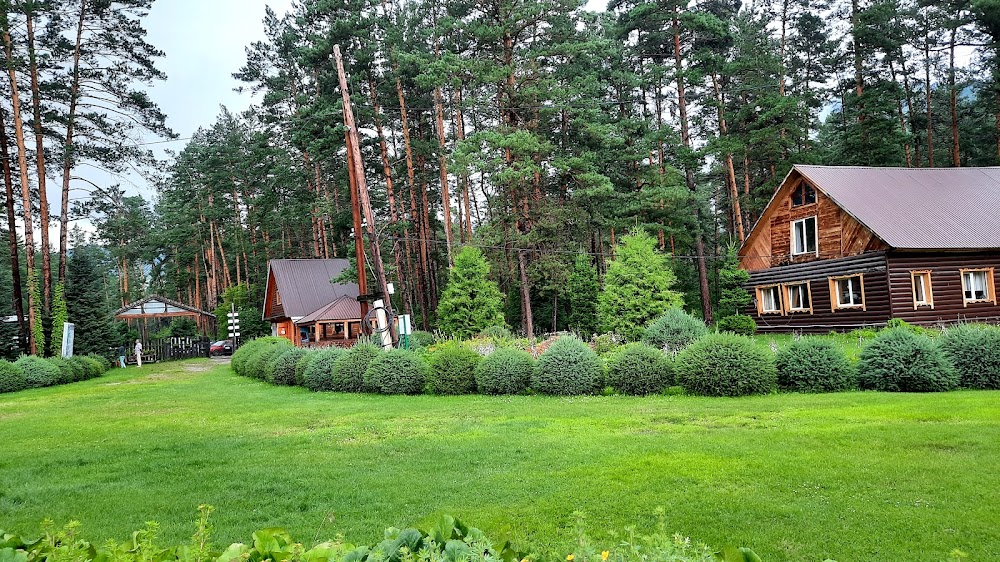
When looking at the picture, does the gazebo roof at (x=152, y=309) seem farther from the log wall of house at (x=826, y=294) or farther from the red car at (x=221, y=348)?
the log wall of house at (x=826, y=294)

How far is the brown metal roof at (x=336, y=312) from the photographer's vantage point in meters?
32.7

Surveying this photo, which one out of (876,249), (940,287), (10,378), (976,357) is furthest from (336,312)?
(976,357)

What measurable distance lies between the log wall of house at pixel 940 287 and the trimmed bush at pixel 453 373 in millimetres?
14930

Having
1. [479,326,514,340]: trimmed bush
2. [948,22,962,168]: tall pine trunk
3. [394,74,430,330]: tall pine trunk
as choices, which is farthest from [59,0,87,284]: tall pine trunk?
[948,22,962,168]: tall pine trunk

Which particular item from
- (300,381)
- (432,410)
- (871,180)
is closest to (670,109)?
(871,180)

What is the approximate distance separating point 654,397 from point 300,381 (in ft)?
32.6

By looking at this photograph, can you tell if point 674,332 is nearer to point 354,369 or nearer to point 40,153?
point 354,369

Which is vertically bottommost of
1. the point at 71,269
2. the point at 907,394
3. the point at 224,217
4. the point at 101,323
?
the point at 907,394

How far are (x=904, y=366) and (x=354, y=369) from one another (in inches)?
445

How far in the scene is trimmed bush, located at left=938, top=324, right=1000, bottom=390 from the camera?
1101 centimetres

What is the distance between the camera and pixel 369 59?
27.3m

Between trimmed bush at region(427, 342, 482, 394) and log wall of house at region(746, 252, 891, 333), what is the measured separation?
14760mm

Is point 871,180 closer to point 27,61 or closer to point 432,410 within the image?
point 432,410

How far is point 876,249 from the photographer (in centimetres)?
2092
